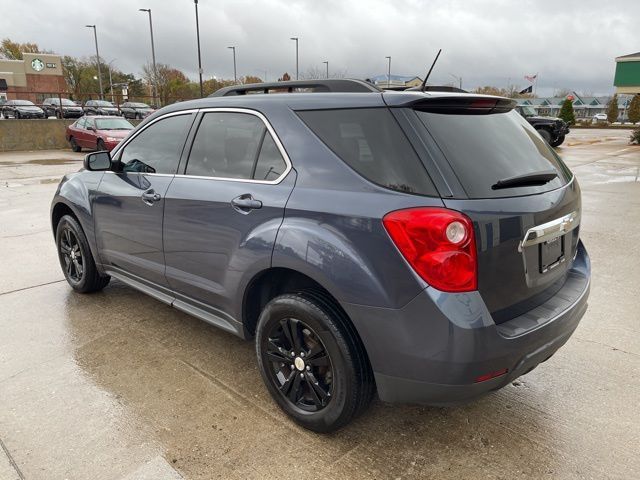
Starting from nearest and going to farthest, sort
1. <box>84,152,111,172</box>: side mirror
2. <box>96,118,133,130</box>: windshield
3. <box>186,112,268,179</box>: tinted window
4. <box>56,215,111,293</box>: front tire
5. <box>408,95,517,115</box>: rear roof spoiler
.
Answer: <box>408,95,517,115</box>: rear roof spoiler
<box>186,112,268,179</box>: tinted window
<box>84,152,111,172</box>: side mirror
<box>56,215,111,293</box>: front tire
<box>96,118,133,130</box>: windshield

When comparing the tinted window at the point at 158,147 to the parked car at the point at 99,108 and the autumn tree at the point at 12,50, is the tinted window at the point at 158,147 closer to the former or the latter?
the parked car at the point at 99,108

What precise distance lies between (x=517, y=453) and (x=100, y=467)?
2.01 meters

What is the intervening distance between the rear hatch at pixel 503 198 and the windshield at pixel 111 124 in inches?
739

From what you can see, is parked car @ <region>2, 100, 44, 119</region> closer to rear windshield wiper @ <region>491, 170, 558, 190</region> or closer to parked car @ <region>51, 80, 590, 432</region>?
parked car @ <region>51, 80, 590, 432</region>

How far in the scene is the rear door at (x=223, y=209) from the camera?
2576 millimetres

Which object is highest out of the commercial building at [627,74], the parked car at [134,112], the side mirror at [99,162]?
the commercial building at [627,74]

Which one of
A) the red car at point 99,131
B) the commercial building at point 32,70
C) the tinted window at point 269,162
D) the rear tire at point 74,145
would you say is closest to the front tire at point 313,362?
the tinted window at point 269,162

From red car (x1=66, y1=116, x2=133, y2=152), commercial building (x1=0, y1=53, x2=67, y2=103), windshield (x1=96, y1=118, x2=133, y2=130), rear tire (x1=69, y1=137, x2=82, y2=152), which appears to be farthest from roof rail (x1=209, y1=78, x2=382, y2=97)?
commercial building (x1=0, y1=53, x2=67, y2=103)

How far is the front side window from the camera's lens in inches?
105

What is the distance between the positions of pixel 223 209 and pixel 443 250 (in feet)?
4.37

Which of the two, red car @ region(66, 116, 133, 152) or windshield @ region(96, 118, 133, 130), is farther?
windshield @ region(96, 118, 133, 130)

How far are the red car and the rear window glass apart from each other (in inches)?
693

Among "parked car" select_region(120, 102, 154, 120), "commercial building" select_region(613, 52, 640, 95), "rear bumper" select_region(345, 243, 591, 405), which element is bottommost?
"rear bumper" select_region(345, 243, 591, 405)

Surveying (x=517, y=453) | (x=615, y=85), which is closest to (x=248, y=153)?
(x=517, y=453)
